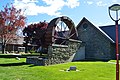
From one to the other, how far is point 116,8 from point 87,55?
1979 cm

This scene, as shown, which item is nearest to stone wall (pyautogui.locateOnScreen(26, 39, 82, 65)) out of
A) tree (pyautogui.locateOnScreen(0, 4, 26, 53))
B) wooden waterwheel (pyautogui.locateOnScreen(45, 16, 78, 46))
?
wooden waterwheel (pyautogui.locateOnScreen(45, 16, 78, 46))

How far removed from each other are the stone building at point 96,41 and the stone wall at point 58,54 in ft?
15.8

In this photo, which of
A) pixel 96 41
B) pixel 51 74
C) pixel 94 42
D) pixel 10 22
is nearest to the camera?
pixel 51 74

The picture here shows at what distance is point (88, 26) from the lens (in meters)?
27.3

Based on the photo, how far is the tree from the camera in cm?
3472

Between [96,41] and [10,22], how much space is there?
681 inches

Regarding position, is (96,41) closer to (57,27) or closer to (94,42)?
(94,42)

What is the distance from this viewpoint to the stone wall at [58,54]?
16.9 metres

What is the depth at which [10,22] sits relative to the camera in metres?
35.8

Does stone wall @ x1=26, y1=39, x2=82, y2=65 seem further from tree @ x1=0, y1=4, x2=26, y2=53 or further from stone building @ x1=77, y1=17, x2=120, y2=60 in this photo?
tree @ x1=0, y1=4, x2=26, y2=53

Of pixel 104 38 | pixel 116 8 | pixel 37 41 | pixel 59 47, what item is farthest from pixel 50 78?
pixel 37 41

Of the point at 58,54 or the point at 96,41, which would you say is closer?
the point at 58,54

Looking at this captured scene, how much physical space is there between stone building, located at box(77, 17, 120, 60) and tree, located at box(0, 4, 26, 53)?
13.3 metres

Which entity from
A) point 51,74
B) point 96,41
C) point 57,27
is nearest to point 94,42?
point 96,41
